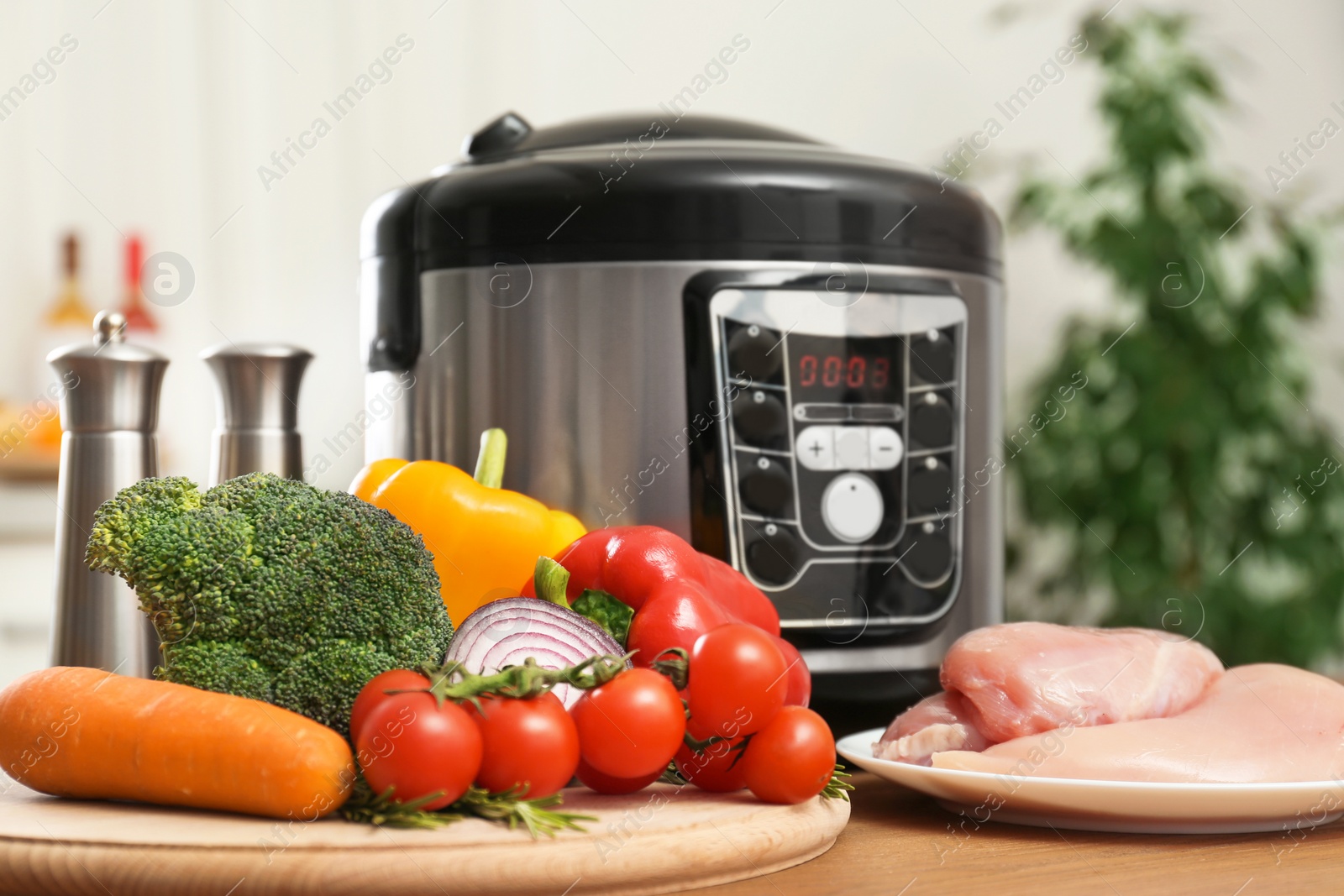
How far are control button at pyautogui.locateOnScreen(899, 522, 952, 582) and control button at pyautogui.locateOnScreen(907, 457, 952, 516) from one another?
2cm

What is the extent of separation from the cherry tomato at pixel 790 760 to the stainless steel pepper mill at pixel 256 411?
484 millimetres

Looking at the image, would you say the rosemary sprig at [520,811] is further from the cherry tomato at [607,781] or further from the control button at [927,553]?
the control button at [927,553]

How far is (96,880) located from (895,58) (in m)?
2.39

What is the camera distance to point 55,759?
0.66m

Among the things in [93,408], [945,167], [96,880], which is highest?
[945,167]

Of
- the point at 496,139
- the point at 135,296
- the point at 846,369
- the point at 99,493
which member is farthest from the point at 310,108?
the point at 846,369

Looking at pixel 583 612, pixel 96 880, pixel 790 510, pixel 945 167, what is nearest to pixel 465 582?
pixel 583 612

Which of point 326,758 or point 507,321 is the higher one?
point 507,321

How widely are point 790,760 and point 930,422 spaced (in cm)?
38

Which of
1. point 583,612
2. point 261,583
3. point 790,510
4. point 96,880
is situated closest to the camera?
point 96,880

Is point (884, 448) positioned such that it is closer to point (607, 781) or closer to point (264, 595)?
point (607, 781)

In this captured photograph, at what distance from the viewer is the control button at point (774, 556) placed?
2.95 ft

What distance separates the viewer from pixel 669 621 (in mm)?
758

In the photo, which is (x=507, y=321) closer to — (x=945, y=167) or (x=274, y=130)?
(x=274, y=130)
